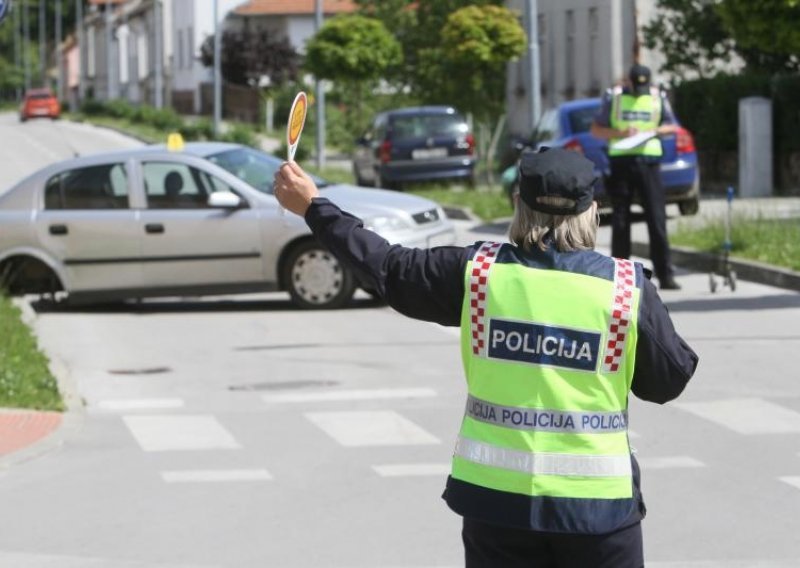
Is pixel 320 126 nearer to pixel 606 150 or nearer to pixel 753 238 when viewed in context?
pixel 606 150

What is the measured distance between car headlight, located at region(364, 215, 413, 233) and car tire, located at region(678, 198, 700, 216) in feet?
27.6

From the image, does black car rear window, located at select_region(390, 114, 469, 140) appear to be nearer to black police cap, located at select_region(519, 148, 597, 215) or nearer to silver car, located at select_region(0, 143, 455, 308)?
silver car, located at select_region(0, 143, 455, 308)

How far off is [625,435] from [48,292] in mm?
14161

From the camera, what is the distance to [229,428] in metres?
11.2

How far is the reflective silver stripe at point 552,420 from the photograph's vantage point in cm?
466

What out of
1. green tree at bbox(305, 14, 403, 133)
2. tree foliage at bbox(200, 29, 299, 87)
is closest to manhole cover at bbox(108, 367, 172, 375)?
green tree at bbox(305, 14, 403, 133)

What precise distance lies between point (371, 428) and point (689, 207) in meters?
15.1

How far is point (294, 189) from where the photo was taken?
5043 mm

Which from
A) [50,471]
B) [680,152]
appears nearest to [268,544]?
[50,471]

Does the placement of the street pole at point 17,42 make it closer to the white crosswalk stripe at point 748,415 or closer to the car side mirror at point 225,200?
the car side mirror at point 225,200

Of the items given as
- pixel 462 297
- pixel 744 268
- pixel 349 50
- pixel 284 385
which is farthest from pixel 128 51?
pixel 462 297

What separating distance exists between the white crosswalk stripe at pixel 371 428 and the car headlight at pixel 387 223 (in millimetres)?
5869

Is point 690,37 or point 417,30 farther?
point 417,30

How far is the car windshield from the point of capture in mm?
18203
